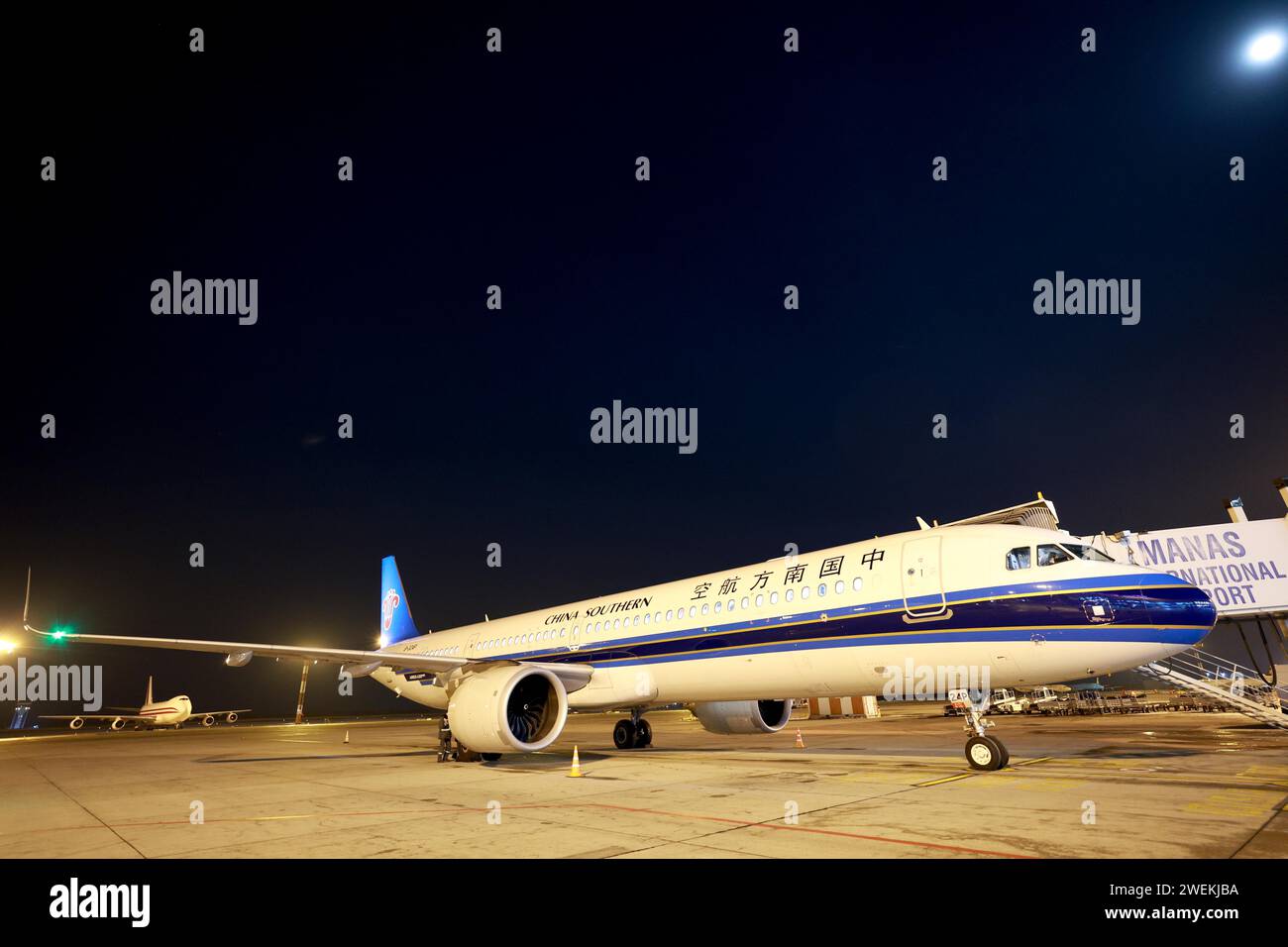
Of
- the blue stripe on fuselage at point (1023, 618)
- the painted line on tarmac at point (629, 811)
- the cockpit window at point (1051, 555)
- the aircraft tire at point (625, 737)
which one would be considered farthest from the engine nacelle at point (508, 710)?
the cockpit window at point (1051, 555)

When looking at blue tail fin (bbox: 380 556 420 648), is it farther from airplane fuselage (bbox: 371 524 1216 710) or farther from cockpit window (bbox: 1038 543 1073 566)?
cockpit window (bbox: 1038 543 1073 566)

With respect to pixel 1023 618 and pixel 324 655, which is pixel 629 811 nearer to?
pixel 1023 618

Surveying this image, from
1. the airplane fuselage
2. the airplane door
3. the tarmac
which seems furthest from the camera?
the airplane door

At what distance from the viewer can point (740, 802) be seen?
8836 millimetres

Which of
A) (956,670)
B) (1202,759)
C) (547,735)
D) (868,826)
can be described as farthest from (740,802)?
(1202,759)

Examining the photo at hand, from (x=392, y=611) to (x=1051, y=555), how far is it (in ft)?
88.0

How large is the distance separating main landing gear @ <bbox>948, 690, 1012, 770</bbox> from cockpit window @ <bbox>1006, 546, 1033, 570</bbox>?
7.21 ft

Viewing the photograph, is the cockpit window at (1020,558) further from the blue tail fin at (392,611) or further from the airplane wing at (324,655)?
the blue tail fin at (392,611)

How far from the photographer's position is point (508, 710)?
14.8m

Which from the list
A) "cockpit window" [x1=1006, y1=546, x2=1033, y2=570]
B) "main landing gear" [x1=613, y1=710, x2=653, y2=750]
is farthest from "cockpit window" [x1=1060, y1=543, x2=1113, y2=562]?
"main landing gear" [x1=613, y1=710, x2=653, y2=750]

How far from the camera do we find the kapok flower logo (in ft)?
103
